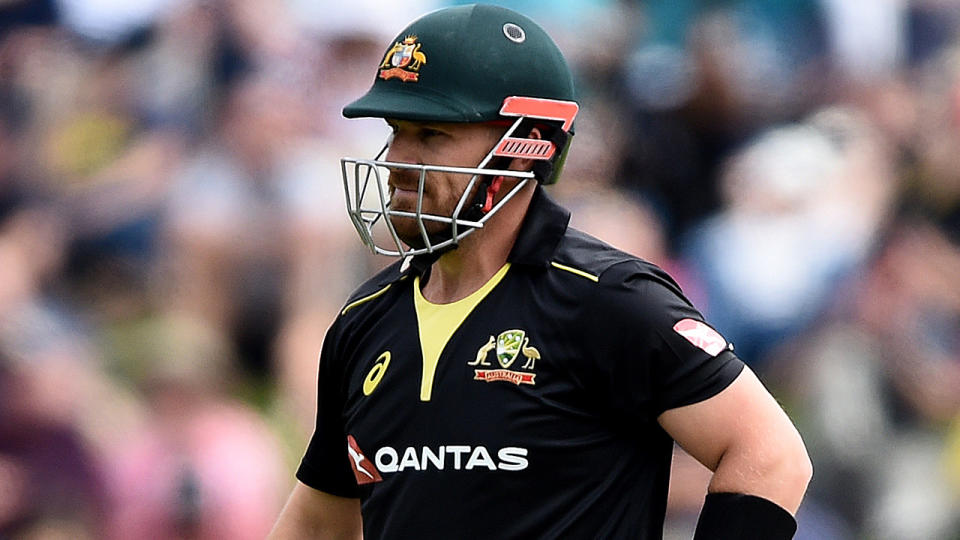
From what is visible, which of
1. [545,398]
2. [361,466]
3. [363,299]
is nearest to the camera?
[545,398]

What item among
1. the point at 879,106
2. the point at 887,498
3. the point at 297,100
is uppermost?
the point at 297,100

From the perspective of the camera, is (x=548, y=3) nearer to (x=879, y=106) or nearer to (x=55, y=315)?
(x=879, y=106)

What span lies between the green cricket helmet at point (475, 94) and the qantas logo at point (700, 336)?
18.2 inches

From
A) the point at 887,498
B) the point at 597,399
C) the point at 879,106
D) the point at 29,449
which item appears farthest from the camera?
the point at 879,106

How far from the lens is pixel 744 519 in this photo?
3086mm

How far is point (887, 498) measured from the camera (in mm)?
7086

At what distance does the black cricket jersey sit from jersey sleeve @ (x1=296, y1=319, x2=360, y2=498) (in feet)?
0.90

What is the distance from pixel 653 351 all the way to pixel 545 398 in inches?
9.6

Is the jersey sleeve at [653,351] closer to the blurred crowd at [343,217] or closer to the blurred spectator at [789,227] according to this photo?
the blurred crowd at [343,217]

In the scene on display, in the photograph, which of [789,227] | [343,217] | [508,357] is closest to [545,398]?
[508,357]

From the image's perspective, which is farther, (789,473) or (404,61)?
(404,61)

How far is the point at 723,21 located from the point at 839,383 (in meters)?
1.84

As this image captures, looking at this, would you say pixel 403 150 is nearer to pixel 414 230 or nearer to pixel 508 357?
pixel 414 230

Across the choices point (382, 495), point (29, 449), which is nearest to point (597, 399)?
point (382, 495)
